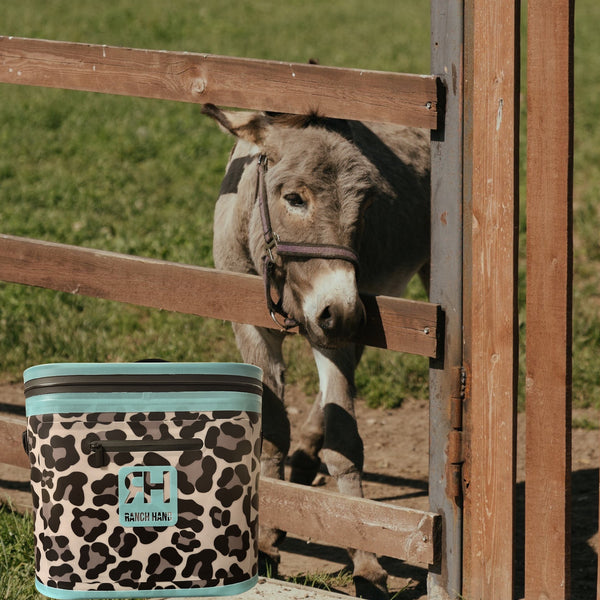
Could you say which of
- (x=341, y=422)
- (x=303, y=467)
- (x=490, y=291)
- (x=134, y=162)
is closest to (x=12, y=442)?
(x=341, y=422)

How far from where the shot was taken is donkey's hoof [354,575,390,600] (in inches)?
150

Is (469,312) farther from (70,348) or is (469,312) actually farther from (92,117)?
(92,117)

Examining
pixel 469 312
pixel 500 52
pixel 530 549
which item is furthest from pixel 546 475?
pixel 500 52

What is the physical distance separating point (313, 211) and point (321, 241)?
12 cm

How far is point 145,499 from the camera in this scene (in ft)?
9.49

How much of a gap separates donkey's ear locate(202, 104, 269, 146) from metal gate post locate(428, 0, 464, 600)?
75cm

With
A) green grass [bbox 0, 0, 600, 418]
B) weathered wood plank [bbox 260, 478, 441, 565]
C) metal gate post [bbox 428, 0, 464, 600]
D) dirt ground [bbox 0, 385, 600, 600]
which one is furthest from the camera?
green grass [bbox 0, 0, 600, 418]

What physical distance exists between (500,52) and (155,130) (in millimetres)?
8754

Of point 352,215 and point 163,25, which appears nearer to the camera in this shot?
point 352,215

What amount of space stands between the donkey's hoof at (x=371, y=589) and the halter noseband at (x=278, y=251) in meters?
1.11

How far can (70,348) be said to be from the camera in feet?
21.0

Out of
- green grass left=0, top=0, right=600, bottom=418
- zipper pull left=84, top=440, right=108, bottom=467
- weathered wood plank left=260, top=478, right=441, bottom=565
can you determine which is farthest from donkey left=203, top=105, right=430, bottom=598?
green grass left=0, top=0, right=600, bottom=418

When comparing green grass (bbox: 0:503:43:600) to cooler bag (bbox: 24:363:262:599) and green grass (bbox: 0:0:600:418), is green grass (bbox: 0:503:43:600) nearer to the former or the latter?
cooler bag (bbox: 24:363:262:599)

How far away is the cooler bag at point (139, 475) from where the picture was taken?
286cm
